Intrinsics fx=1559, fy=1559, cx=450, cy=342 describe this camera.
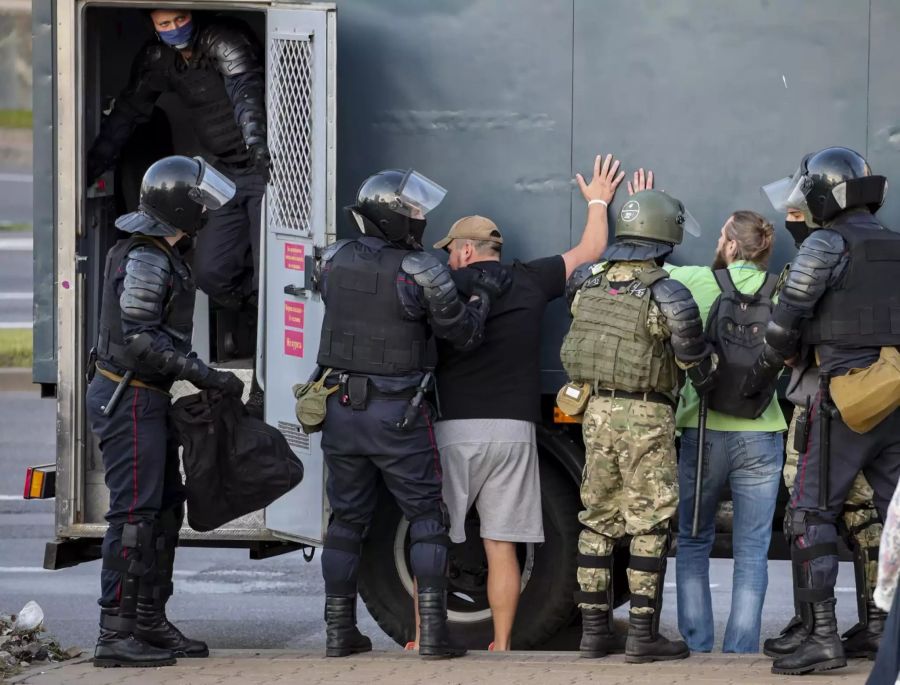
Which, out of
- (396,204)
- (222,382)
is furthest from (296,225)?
(222,382)

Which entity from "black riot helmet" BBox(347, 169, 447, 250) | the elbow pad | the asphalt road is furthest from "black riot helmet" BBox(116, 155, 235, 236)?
the asphalt road

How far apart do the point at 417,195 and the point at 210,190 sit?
0.81 m

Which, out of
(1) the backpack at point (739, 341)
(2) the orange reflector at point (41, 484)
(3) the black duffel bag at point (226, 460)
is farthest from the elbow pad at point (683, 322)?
(2) the orange reflector at point (41, 484)

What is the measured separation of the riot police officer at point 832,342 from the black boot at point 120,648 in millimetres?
2366

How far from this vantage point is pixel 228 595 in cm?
855

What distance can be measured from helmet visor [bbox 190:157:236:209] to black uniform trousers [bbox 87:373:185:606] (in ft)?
2.53

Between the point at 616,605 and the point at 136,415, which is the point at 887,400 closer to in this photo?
the point at 616,605

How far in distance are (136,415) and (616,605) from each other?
225 cm

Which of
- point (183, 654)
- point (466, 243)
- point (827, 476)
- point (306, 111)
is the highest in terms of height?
point (306, 111)

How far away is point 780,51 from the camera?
6.51 meters

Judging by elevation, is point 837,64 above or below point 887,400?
above

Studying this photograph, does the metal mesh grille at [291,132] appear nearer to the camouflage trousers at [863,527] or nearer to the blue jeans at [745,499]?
the blue jeans at [745,499]

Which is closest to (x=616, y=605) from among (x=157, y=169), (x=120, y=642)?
(x=120, y=642)

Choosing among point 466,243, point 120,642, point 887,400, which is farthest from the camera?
point 466,243
